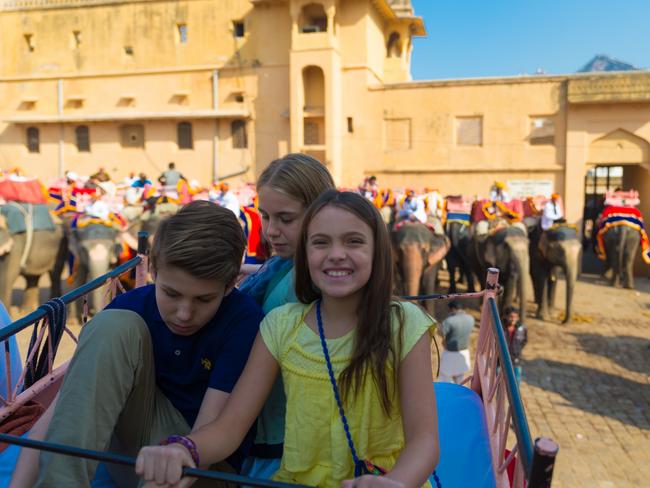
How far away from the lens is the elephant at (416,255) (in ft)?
38.3

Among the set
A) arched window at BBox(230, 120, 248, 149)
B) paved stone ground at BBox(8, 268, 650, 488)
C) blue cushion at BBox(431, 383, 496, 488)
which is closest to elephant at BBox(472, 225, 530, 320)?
paved stone ground at BBox(8, 268, 650, 488)

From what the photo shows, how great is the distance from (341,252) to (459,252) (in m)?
13.4

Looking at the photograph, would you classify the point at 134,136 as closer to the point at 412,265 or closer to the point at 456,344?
the point at 412,265

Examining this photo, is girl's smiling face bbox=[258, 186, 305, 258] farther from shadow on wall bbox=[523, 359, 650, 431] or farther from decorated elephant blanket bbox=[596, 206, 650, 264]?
decorated elephant blanket bbox=[596, 206, 650, 264]

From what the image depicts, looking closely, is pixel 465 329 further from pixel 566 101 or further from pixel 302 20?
pixel 302 20

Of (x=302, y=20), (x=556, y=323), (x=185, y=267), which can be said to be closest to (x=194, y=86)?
(x=302, y=20)

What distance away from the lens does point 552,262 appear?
12.4m

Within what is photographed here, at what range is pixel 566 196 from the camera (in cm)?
2020

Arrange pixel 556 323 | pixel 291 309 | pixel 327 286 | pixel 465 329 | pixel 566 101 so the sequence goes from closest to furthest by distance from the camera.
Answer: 1. pixel 327 286
2. pixel 291 309
3. pixel 465 329
4. pixel 556 323
5. pixel 566 101

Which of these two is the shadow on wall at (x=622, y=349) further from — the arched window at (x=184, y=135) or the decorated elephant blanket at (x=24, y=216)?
the arched window at (x=184, y=135)

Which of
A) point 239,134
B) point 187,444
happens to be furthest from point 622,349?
point 239,134

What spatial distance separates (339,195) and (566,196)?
1985 cm

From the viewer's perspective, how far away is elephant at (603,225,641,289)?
15.6 metres

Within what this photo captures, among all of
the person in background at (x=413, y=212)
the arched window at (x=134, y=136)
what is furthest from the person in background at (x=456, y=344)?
the arched window at (x=134, y=136)
